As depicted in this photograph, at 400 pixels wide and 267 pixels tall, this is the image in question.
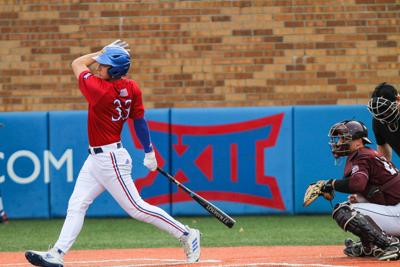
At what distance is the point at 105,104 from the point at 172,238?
3.23 m

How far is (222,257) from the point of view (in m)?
8.54

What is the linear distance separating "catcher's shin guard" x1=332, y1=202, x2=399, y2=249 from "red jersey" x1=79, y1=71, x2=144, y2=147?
1.88m

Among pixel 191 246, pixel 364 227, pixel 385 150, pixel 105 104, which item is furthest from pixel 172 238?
pixel 364 227

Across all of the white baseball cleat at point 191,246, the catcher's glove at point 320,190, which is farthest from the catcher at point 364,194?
the white baseball cleat at point 191,246

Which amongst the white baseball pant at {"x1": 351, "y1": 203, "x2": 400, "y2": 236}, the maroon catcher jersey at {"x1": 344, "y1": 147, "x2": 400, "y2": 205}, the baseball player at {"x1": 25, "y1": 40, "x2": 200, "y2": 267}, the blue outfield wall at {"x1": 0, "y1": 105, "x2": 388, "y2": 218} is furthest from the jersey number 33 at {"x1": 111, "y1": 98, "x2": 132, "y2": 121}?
the blue outfield wall at {"x1": 0, "y1": 105, "x2": 388, "y2": 218}

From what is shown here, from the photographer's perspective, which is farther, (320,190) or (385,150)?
(385,150)

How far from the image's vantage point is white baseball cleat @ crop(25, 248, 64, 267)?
7.45 metres

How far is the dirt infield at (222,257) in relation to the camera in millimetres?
7719

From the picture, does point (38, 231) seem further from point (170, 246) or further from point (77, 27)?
point (77, 27)

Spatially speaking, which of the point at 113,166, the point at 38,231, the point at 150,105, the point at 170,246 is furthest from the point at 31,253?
the point at 150,105

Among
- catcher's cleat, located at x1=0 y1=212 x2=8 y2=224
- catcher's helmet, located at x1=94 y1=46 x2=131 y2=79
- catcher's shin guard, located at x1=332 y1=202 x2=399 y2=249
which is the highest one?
catcher's helmet, located at x1=94 y1=46 x2=131 y2=79

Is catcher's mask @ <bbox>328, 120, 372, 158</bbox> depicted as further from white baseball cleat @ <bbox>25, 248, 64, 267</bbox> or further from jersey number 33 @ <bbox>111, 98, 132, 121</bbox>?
white baseball cleat @ <bbox>25, 248, 64, 267</bbox>

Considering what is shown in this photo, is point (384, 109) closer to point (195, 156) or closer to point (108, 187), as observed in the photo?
point (108, 187)

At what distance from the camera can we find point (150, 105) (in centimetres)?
1360
